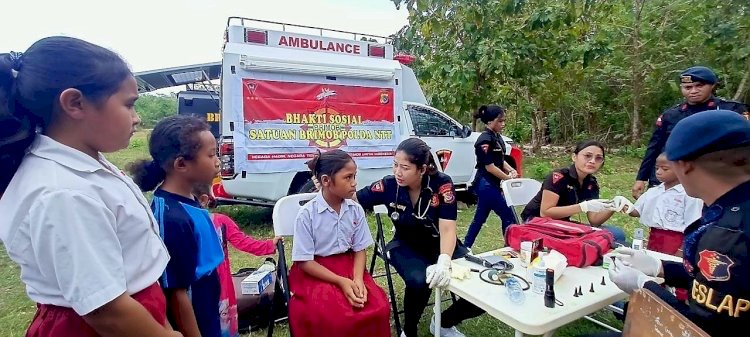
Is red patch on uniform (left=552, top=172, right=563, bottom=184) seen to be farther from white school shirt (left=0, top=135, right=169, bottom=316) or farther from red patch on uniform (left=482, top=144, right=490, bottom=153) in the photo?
white school shirt (left=0, top=135, right=169, bottom=316)

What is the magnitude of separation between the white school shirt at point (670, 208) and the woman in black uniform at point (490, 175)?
1.32 meters

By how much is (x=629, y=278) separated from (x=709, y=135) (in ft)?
2.45

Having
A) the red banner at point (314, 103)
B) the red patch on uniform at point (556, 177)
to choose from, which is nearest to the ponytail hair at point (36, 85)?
the red patch on uniform at point (556, 177)

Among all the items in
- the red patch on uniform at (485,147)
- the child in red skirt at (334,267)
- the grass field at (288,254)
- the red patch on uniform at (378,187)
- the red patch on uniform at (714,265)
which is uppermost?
the red patch on uniform at (485,147)

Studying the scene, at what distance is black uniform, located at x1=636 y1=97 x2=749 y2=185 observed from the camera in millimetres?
3529

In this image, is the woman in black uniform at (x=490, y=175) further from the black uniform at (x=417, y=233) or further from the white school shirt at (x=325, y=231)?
the white school shirt at (x=325, y=231)

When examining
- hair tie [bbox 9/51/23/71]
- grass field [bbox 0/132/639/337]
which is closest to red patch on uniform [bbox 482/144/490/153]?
grass field [bbox 0/132/639/337]

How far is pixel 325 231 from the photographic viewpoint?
236 cm

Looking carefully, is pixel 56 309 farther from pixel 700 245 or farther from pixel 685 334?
pixel 700 245

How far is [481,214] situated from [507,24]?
14.1 ft

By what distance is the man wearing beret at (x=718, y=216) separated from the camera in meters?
1.14

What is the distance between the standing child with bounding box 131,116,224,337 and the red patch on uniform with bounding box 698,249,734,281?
63.3 inches

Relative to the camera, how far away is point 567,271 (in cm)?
206

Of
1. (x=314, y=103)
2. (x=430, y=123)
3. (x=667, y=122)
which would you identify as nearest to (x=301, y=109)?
(x=314, y=103)
